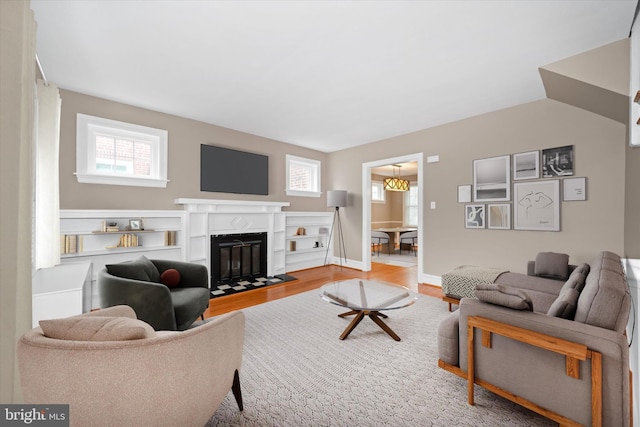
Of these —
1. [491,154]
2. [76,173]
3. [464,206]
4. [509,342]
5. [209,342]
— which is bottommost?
[509,342]

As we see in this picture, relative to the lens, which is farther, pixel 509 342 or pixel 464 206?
pixel 464 206

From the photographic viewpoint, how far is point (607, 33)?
7.34 feet

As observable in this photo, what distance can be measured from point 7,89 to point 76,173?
8.61ft

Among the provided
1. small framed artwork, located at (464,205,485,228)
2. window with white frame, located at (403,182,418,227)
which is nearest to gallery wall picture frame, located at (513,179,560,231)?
small framed artwork, located at (464,205,485,228)

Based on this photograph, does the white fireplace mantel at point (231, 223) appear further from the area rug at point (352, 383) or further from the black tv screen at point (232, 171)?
the area rug at point (352, 383)

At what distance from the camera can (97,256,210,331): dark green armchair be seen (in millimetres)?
2131

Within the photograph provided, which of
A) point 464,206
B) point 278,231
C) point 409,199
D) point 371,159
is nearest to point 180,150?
point 278,231

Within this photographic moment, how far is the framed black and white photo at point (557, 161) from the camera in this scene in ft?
10.7

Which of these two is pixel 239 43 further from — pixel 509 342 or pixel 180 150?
pixel 509 342

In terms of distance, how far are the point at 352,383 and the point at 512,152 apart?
3709mm

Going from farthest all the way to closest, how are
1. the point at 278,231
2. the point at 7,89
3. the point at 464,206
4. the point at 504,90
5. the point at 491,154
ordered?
1. the point at 278,231
2. the point at 464,206
3. the point at 491,154
4. the point at 504,90
5. the point at 7,89

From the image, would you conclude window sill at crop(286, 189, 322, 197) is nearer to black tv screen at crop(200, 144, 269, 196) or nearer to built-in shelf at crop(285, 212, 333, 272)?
built-in shelf at crop(285, 212, 333, 272)

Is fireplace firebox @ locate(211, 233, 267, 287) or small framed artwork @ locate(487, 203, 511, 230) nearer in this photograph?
small framed artwork @ locate(487, 203, 511, 230)

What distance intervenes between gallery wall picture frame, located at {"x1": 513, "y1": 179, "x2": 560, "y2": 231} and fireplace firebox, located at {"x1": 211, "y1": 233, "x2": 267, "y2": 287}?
410cm
